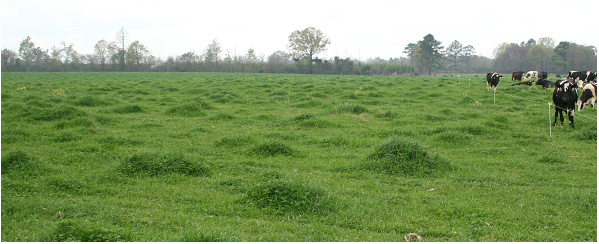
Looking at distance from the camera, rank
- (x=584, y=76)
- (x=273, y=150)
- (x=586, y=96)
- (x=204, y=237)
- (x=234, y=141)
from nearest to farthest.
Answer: (x=204, y=237)
(x=273, y=150)
(x=234, y=141)
(x=586, y=96)
(x=584, y=76)

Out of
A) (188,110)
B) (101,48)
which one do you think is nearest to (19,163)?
(188,110)

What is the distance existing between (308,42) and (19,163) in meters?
68.4

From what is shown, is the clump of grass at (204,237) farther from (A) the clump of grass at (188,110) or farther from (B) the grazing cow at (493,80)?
(B) the grazing cow at (493,80)

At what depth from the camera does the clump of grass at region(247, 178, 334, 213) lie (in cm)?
568

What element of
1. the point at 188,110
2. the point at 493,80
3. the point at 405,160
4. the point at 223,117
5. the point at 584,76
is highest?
the point at 584,76

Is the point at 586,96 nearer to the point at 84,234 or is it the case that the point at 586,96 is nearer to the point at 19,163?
the point at 84,234

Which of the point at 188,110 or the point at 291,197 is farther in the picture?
the point at 188,110

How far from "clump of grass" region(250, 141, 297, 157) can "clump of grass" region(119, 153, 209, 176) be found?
1650 millimetres

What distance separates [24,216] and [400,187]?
515 centimetres

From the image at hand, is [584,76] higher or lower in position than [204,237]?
higher

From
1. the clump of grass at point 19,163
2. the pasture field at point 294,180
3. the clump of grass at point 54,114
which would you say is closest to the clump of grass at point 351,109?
the pasture field at point 294,180

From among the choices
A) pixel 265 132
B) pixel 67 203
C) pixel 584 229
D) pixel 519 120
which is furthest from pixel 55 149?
pixel 519 120

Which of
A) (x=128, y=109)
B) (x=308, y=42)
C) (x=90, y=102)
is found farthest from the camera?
(x=308, y=42)

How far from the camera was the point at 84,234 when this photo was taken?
15.3 feet
